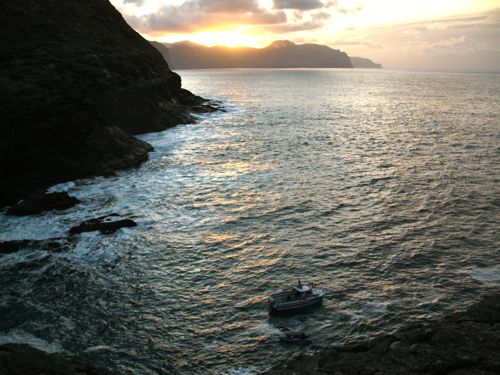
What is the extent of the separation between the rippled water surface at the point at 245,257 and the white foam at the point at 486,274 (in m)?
0.13

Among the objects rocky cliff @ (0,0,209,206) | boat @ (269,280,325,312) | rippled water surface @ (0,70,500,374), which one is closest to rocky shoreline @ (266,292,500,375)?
rippled water surface @ (0,70,500,374)

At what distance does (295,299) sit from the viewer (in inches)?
1015

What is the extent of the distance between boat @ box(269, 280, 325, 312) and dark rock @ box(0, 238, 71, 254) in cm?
1845

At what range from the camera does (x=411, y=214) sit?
40.7 meters

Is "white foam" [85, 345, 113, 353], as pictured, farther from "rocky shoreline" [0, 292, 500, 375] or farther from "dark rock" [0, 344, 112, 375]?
"dark rock" [0, 344, 112, 375]

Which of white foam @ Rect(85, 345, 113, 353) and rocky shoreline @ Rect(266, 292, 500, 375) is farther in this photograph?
white foam @ Rect(85, 345, 113, 353)

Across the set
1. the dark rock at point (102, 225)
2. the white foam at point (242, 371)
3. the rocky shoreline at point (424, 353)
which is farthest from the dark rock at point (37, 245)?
the rocky shoreline at point (424, 353)

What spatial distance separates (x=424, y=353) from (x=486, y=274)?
1246 cm

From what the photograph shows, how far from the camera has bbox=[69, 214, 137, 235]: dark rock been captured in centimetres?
3644

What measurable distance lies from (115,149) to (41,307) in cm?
3261

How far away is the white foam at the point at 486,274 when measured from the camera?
28953mm

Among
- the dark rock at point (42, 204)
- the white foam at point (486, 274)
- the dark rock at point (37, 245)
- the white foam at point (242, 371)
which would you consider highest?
the dark rock at point (42, 204)

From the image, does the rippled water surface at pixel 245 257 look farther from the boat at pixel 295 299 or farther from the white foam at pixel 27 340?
the boat at pixel 295 299

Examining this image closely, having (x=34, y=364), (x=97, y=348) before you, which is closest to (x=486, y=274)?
(x=97, y=348)
